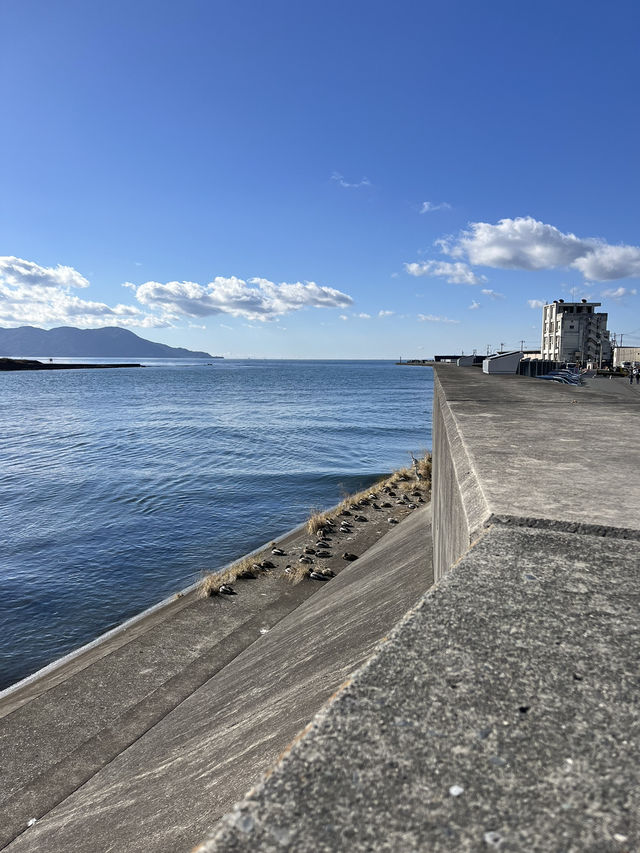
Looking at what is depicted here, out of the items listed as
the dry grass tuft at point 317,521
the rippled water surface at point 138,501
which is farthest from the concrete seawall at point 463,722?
the rippled water surface at point 138,501

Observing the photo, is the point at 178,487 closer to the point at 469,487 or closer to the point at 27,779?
the point at 27,779

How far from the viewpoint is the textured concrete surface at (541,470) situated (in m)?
2.69

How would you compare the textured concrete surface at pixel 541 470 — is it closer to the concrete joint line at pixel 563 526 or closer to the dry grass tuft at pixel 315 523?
the concrete joint line at pixel 563 526

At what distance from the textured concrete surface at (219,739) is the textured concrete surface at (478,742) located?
2.25m

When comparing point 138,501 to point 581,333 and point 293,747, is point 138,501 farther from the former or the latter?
point 581,333

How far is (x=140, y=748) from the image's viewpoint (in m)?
5.18

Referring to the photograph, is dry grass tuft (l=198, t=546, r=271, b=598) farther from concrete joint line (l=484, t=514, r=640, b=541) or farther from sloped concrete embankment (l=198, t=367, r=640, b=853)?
sloped concrete embankment (l=198, t=367, r=640, b=853)

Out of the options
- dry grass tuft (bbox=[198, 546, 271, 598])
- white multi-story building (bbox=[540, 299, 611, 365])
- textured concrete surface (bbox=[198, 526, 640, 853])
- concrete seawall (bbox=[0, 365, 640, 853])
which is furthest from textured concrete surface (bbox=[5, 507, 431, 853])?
white multi-story building (bbox=[540, 299, 611, 365])

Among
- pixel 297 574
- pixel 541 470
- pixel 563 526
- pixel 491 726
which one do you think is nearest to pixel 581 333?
pixel 297 574

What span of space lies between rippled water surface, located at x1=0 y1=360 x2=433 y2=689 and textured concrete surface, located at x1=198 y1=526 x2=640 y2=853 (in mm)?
8330

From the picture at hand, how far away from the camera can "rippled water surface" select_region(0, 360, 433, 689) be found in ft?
33.5

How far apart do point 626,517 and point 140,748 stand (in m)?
4.92

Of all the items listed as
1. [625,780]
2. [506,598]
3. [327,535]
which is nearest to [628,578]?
[506,598]

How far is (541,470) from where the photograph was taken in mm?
3645
